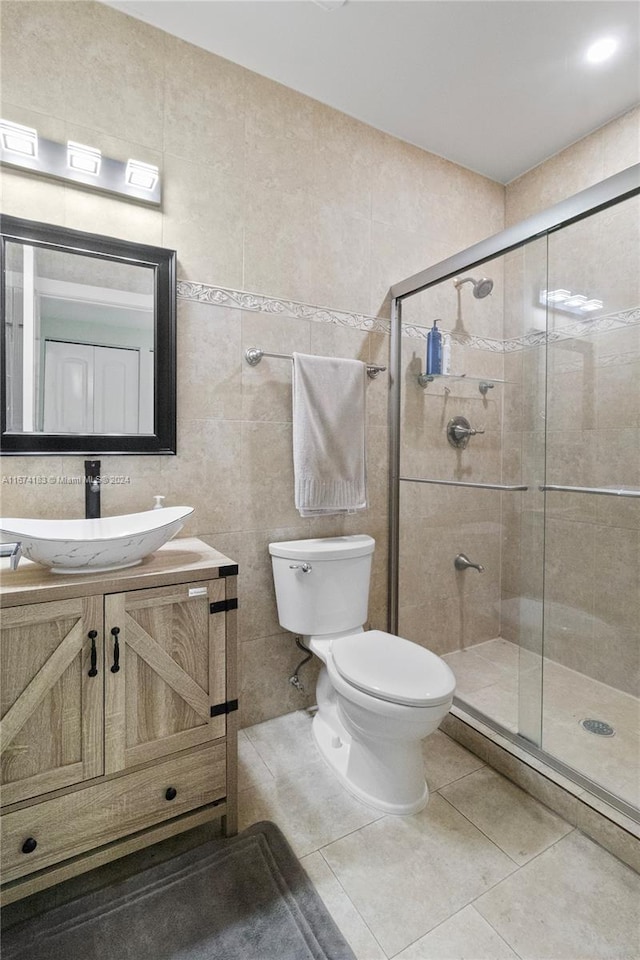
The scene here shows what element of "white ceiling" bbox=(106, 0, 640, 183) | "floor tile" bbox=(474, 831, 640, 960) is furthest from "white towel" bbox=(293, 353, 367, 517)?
"floor tile" bbox=(474, 831, 640, 960)

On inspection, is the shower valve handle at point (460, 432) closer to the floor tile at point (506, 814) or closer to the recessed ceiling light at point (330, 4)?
the floor tile at point (506, 814)

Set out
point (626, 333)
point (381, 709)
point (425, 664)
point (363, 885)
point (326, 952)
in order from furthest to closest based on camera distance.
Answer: point (626, 333) → point (425, 664) → point (381, 709) → point (363, 885) → point (326, 952)

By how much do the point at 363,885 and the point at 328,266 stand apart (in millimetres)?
2120

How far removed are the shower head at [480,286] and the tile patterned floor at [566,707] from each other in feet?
4.67

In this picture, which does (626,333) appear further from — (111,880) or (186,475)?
(111,880)

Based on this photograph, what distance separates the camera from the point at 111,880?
3.91 ft

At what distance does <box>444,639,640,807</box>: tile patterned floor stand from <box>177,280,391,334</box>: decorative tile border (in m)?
1.51

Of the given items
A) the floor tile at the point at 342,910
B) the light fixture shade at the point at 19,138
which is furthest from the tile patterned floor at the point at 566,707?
the light fixture shade at the point at 19,138

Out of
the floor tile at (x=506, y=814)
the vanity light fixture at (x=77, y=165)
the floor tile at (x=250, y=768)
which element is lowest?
the floor tile at (x=506, y=814)

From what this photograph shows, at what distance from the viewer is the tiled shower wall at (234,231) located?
4.84 ft

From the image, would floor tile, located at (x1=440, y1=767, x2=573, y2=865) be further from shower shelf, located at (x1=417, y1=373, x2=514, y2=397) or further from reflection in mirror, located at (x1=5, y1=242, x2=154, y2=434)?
reflection in mirror, located at (x1=5, y1=242, x2=154, y2=434)

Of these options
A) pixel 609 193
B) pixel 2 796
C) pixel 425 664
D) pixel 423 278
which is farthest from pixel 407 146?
pixel 2 796

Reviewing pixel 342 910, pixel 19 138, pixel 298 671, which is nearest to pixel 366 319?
pixel 19 138

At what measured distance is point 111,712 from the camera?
3.81ft
